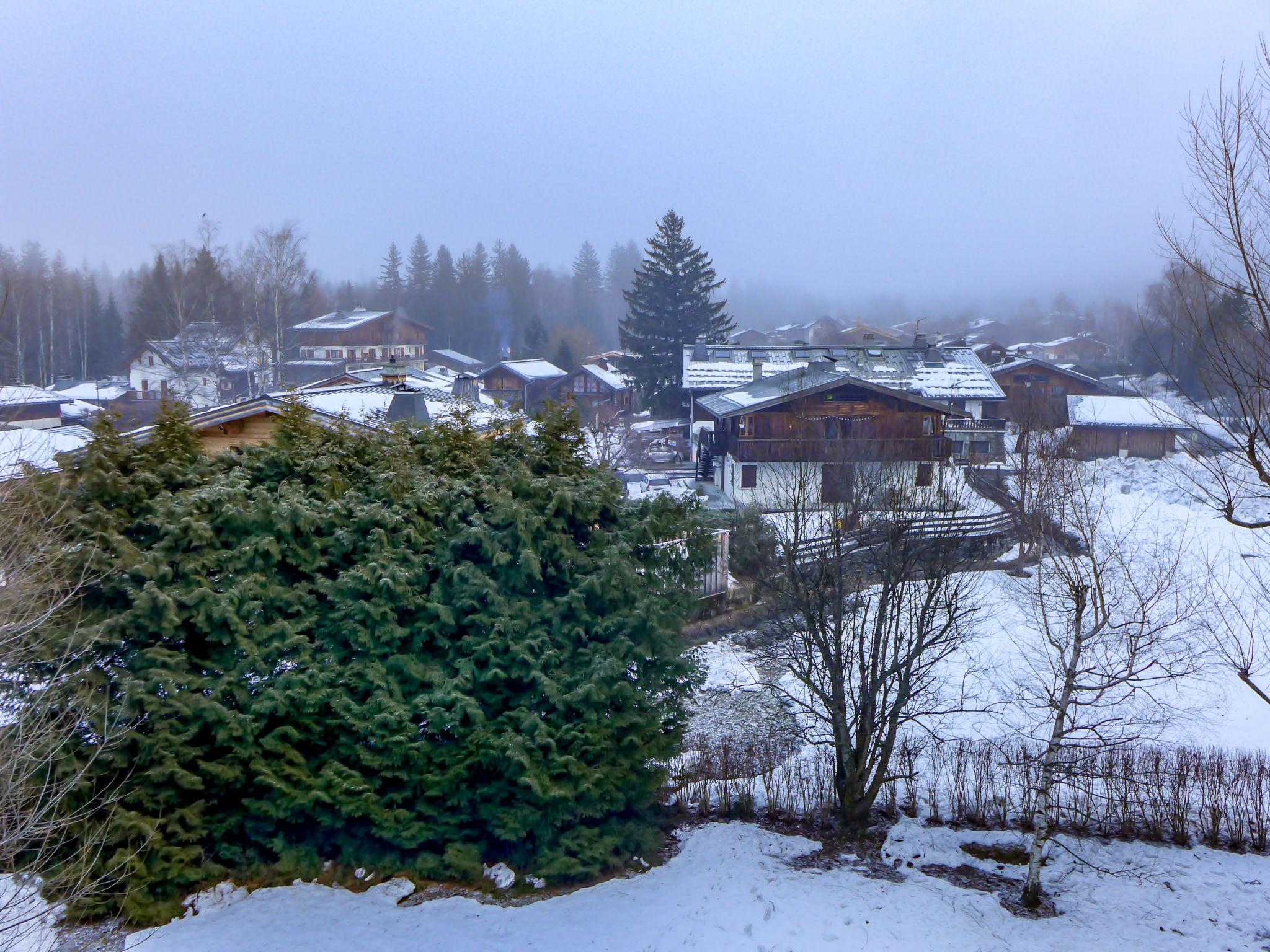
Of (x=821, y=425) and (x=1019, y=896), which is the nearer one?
(x=1019, y=896)

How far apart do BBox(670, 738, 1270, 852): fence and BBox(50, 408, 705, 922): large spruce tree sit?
1431mm

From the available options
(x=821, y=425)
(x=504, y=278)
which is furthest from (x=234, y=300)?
(x=504, y=278)

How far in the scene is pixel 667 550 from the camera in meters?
6.80

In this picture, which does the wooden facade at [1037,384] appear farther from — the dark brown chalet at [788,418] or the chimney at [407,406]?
the chimney at [407,406]

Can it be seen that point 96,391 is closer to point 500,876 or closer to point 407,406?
point 407,406

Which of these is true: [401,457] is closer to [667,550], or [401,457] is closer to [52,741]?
[667,550]

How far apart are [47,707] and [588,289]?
6960 cm

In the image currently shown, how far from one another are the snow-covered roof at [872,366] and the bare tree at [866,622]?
61.9ft

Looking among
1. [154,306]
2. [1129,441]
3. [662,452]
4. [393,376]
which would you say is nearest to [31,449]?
[393,376]

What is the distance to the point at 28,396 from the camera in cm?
1061

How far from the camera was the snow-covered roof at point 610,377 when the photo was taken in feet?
134

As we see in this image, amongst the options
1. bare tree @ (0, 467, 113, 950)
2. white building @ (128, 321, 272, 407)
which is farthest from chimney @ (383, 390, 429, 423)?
white building @ (128, 321, 272, 407)

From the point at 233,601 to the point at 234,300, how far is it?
27.2 metres

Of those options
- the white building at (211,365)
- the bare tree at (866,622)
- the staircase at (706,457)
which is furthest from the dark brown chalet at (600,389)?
the bare tree at (866,622)
